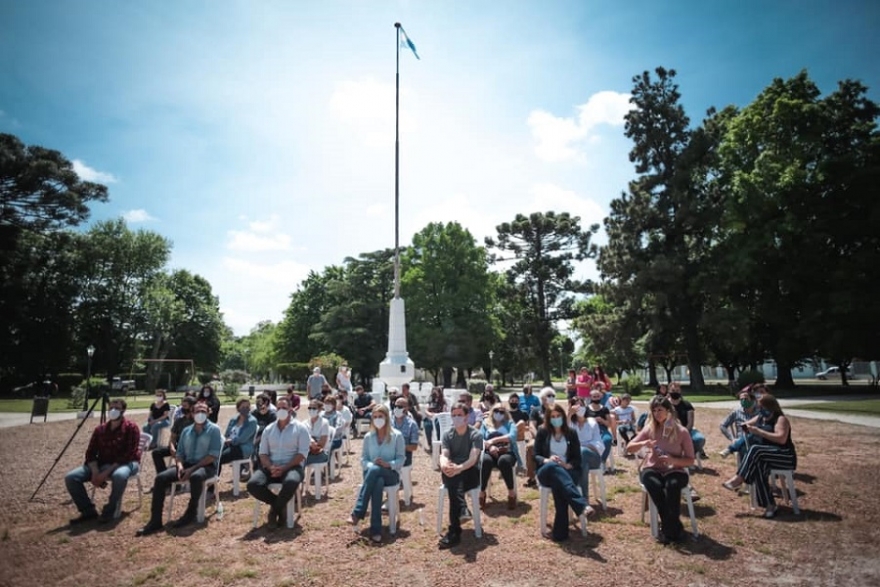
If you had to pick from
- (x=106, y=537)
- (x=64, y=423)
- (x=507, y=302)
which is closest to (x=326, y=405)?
(x=106, y=537)

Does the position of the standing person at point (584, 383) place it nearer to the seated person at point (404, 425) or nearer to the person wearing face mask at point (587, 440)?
the person wearing face mask at point (587, 440)

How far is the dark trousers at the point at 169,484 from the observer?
5.81 meters

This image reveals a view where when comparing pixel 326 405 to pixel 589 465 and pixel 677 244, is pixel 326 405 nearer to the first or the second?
pixel 589 465

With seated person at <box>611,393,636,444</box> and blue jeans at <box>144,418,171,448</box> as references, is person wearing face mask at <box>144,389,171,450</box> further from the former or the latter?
seated person at <box>611,393,636,444</box>

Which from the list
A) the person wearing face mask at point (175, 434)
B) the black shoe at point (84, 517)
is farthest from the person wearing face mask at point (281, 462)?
the black shoe at point (84, 517)

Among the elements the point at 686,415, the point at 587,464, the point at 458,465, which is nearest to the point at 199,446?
the point at 458,465

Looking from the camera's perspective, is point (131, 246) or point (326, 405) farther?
point (131, 246)

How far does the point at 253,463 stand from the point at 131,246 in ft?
144

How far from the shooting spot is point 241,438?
303 inches

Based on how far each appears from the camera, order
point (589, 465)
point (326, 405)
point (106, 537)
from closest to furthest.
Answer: point (106, 537) < point (589, 465) < point (326, 405)

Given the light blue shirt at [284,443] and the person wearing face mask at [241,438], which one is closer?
the light blue shirt at [284,443]

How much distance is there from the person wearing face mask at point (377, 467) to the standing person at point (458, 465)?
649mm

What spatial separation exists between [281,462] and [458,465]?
7.84 feet

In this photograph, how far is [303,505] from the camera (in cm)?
680
